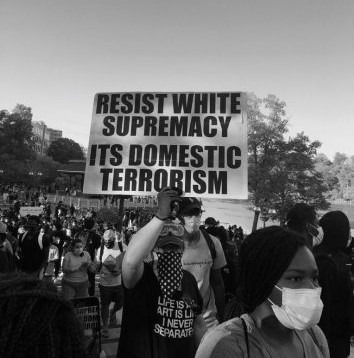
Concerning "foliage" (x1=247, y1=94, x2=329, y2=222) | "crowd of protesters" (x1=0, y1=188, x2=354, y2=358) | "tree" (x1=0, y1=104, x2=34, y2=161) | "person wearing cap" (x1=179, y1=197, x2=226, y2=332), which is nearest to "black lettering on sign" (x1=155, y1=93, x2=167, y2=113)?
"crowd of protesters" (x1=0, y1=188, x2=354, y2=358)

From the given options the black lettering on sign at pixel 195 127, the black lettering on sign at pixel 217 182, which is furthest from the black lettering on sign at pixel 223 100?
the black lettering on sign at pixel 217 182

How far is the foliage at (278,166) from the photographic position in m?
25.0

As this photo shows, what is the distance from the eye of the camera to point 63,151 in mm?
85938

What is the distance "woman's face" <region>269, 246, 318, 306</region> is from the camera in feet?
5.48

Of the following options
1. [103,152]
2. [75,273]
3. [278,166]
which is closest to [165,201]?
[103,152]

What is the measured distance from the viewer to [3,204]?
29750 millimetres

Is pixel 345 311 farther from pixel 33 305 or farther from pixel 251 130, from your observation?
pixel 251 130

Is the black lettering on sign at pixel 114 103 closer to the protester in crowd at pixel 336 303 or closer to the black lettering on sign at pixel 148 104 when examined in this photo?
the black lettering on sign at pixel 148 104

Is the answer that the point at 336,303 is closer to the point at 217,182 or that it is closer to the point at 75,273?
the point at 217,182

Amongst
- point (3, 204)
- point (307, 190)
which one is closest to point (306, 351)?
point (307, 190)

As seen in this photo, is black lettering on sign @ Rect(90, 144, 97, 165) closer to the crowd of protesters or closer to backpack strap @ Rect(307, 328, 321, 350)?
the crowd of protesters

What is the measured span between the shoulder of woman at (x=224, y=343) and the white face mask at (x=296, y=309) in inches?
8.3

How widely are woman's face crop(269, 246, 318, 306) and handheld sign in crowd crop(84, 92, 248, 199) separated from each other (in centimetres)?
238

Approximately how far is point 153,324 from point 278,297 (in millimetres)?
1008
